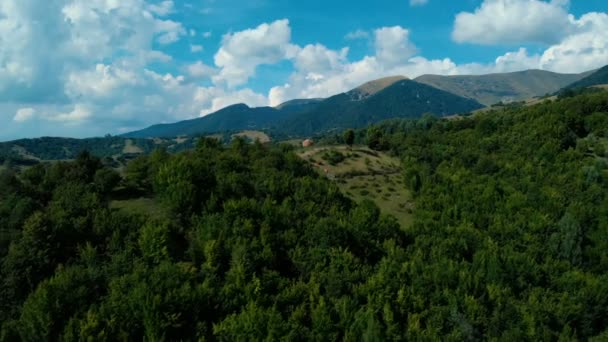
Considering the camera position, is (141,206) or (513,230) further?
(513,230)

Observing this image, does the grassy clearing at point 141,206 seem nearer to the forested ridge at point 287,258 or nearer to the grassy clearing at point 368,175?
the forested ridge at point 287,258

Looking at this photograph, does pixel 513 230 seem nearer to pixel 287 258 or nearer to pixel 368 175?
pixel 368 175

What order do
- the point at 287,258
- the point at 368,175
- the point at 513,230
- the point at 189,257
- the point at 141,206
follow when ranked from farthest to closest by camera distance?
the point at 368,175
the point at 513,230
the point at 141,206
the point at 287,258
the point at 189,257

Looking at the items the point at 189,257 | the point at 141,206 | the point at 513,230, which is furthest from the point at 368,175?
the point at 189,257

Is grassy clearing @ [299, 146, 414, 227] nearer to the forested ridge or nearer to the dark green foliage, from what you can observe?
the dark green foliage

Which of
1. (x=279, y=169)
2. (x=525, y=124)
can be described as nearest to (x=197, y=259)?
(x=279, y=169)

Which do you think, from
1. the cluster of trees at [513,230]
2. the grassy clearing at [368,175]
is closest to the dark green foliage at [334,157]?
the grassy clearing at [368,175]

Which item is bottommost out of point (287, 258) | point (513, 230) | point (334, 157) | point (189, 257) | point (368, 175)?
point (513, 230)
